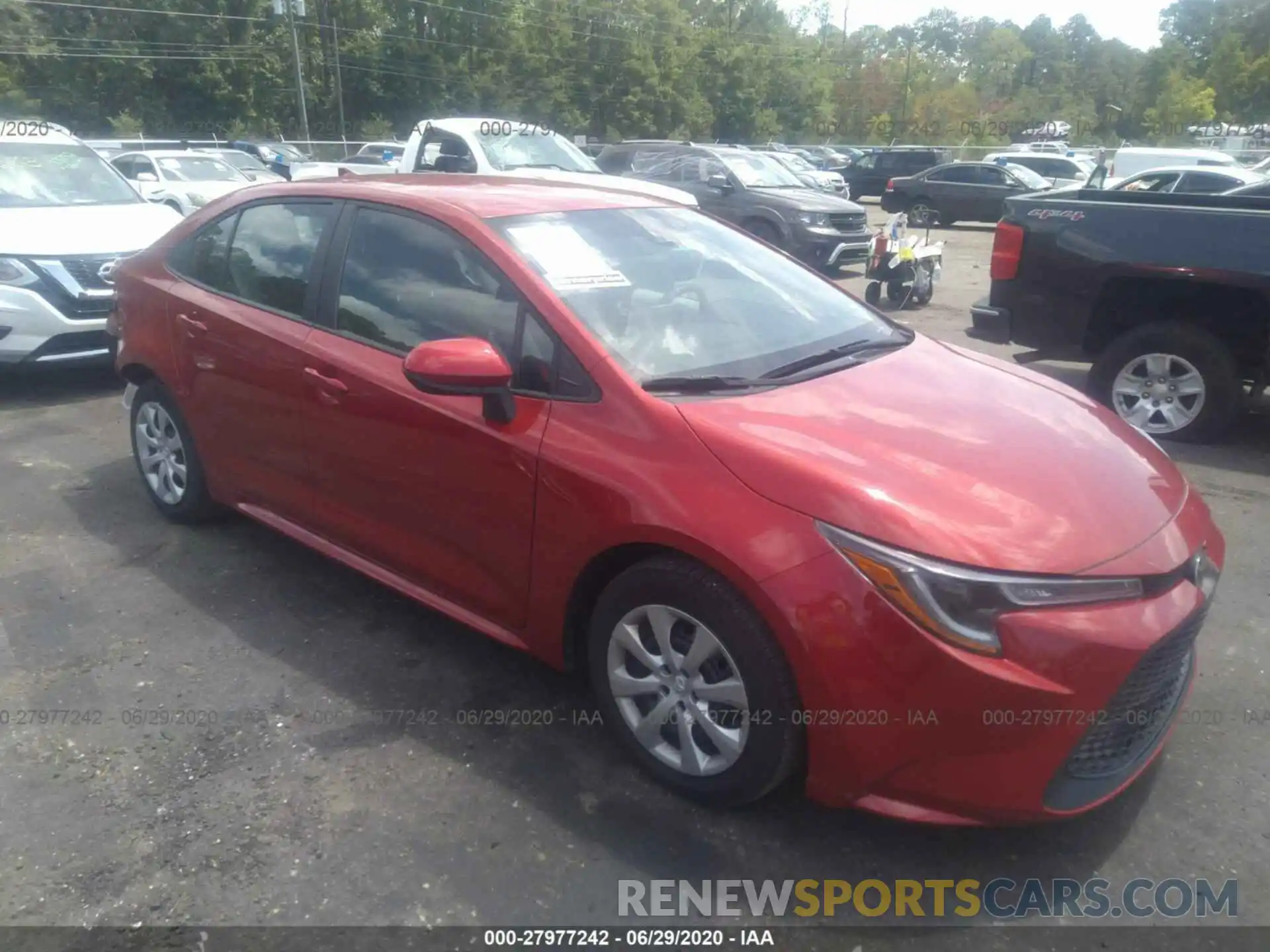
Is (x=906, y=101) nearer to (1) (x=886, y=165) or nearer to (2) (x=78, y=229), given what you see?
(1) (x=886, y=165)

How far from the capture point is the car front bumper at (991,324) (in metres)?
6.63

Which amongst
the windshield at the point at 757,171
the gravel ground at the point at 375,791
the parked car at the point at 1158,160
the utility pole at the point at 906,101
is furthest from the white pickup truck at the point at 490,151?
the utility pole at the point at 906,101

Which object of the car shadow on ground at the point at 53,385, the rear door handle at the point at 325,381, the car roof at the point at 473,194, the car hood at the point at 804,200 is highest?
the car roof at the point at 473,194

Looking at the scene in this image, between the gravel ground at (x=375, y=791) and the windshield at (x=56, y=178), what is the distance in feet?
15.9

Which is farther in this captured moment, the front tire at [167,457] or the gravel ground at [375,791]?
the front tire at [167,457]

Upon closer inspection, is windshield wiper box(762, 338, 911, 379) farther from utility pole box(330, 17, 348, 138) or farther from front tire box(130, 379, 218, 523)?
utility pole box(330, 17, 348, 138)

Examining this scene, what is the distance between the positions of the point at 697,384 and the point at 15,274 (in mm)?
5917

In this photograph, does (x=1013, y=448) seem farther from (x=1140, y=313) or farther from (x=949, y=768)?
(x=1140, y=313)

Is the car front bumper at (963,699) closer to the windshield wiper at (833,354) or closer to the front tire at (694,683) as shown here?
the front tire at (694,683)

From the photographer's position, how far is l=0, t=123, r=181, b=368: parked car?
22.4ft

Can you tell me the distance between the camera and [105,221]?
7742 millimetres

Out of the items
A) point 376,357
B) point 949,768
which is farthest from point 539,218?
point 949,768

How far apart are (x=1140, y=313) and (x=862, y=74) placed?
245 ft

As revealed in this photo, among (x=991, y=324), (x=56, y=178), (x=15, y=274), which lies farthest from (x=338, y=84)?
(x=991, y=324)
